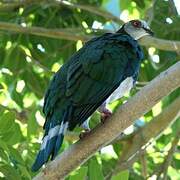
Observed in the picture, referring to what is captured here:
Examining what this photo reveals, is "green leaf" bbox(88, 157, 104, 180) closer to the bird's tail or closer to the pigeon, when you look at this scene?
the pigeon

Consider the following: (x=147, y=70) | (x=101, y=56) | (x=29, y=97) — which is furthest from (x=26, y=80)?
(x=101, y=56)

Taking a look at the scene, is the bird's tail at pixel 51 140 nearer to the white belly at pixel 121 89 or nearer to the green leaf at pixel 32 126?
the white belly at pixel 121 89

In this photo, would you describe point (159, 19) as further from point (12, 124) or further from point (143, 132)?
point (12, 124)

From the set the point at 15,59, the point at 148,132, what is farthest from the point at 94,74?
the point at 15,59

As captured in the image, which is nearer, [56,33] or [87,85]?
[87,85]

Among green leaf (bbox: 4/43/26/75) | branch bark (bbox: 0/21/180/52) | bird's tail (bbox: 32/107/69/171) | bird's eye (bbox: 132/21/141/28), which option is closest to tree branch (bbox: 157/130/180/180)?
branch bark (bbox: 0/21/180/52)

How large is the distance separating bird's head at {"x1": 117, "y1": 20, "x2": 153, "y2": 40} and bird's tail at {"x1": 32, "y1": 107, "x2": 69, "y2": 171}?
49.6 inches

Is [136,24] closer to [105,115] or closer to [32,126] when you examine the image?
[32,126]

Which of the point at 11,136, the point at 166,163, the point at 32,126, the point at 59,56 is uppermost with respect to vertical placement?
the point at 11,136

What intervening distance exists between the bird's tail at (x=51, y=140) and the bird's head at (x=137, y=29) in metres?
1.26

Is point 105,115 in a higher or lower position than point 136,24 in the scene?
higher

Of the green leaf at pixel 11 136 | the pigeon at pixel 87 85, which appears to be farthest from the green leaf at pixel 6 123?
the pigeon at pixel 87 85

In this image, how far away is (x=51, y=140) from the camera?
3.40 meters

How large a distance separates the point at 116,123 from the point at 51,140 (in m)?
0.38
